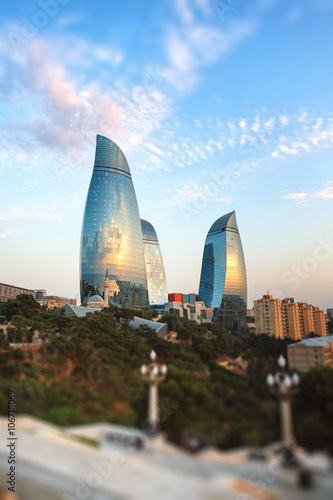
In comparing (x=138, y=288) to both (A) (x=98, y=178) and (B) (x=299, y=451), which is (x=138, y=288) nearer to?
(A) (x=98, y=178)

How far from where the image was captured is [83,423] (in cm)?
1478

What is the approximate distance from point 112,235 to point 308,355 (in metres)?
54.0

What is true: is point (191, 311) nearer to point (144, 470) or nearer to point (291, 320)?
point (291, 320)

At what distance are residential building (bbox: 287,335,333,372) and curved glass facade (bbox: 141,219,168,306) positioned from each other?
215ft

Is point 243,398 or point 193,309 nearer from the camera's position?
point 243,398

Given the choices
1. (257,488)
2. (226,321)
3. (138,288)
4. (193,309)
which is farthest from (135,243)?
(257,488)

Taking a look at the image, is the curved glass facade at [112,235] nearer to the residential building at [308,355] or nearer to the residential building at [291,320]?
the residential building at [291,320]

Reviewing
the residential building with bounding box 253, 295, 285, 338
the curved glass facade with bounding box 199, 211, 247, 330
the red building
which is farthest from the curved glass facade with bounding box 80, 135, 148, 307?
the residential building with bounding box 253, 295, 285, 338

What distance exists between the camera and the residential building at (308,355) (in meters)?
36.5

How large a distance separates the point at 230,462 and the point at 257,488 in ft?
6.61

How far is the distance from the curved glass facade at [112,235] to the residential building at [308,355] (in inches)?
1937

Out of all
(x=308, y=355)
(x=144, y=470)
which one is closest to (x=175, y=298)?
(x=308, y=355)

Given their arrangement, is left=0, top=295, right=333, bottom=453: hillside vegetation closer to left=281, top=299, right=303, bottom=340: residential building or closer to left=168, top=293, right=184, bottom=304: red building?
left=281, top=299, right=303, bottom=340: residential building

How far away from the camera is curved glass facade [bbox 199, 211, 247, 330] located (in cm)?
10012
